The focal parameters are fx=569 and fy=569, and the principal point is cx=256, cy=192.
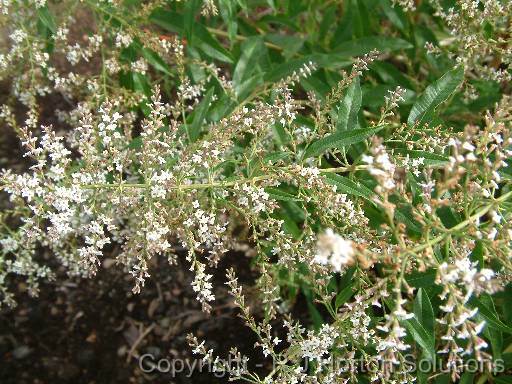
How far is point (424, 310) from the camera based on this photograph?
2.41 meters

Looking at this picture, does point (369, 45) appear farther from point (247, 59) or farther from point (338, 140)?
point (338, 140)

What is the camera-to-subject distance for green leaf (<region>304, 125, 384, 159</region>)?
2.24 m

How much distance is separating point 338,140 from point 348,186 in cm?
19

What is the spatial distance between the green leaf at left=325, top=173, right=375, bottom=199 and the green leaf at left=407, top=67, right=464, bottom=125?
1.47 feet

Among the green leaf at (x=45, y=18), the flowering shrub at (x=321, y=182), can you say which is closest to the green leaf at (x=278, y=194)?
the flowering shrub at (x=321, y=182)

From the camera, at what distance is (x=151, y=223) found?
2129mm

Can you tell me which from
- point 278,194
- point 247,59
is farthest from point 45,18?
point 278,194

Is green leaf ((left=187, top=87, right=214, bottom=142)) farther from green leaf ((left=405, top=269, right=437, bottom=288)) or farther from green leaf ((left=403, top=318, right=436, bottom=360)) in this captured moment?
green leaf ((left=403, top=318, right=436, bottom=360))

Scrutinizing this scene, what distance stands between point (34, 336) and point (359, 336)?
297 cm

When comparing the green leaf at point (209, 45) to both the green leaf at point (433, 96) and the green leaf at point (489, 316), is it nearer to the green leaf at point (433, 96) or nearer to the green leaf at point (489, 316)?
the green leaf at point (433, 96)

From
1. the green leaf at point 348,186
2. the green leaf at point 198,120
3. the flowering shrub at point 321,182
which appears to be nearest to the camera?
the flowering shrub at point 321,182

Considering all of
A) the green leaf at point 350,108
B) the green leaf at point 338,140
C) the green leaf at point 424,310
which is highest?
the green leaf at point 350,108

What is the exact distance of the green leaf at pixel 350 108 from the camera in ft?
8.08

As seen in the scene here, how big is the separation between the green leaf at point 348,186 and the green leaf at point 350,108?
0.92ft
